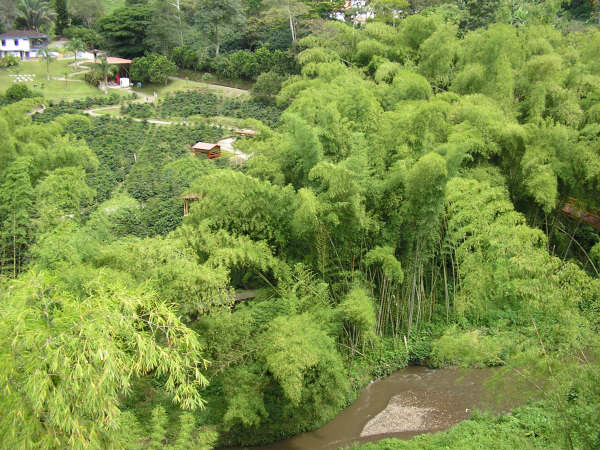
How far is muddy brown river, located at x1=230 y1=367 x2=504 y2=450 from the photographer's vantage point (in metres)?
6.76

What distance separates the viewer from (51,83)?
24609 mm

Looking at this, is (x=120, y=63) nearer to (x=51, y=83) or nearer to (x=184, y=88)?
(x=51, y=83)

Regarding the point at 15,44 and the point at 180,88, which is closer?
the point at 180,88

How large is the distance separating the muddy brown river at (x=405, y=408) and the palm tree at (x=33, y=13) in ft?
110

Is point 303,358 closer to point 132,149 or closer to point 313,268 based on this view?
point 313,268

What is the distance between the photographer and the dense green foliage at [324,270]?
13.7ft

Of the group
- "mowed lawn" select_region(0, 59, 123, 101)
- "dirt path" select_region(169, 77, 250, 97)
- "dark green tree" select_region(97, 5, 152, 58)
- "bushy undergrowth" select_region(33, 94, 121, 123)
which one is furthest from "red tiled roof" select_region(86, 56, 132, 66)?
"bushy undergrowth" select_region(33, 94, 121, 123)

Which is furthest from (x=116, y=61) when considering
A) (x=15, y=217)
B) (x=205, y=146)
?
(x=15, y=217)

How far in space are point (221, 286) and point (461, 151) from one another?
4.02 m

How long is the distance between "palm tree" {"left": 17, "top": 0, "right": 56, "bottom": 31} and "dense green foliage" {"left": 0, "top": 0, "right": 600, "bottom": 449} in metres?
25.1

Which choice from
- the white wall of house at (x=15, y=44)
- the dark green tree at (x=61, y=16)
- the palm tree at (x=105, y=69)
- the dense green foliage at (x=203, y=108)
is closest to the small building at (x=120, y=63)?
the palm tree at (x=105, y=69)

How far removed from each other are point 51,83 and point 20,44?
264 inches

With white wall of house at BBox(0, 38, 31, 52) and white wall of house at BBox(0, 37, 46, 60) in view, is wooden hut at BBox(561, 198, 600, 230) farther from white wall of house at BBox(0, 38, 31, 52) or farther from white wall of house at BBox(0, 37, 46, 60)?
white wall of house at BBox(0, 38, 31, 52)

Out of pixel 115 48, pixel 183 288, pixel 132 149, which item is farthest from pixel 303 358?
pixel 115 48
